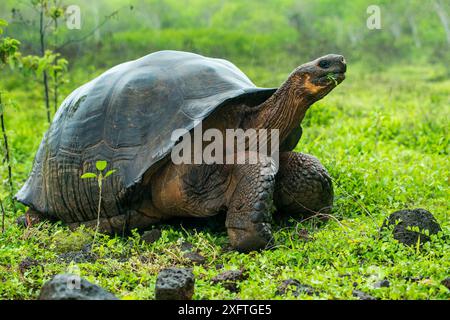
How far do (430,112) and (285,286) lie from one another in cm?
467

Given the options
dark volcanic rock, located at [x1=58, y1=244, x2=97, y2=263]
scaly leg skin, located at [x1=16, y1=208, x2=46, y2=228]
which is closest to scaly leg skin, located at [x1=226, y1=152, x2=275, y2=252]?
dark volcanic rock, located at [x1=58, y1=244, x2=97, y2=263]

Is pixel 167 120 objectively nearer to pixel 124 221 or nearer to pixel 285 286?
pixel 124 221

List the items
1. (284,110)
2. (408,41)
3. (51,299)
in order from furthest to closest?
1. (408,41)
2. (284,110)
3. (51,299)

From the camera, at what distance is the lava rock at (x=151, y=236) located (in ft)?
14.0

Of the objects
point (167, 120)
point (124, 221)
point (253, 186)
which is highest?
point (167, 120)

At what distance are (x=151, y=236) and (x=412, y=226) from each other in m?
1.52

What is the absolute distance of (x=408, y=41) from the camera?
12.7 meters

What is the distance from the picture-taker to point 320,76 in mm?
4004

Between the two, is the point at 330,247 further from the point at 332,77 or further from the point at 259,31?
the point at 259,31

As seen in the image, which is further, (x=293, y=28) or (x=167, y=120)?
(x=293, y=28)

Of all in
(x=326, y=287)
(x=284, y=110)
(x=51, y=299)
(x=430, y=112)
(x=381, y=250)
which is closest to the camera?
(x=51, y=299)

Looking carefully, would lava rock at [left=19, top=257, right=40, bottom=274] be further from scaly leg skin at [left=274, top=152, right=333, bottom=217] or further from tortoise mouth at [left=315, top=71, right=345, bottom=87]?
tortoise mouth at [left=315, top=71, right=345, bottom=87]

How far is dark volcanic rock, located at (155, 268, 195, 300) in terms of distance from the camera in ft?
10.0

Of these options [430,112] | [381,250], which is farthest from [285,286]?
[430,112]
